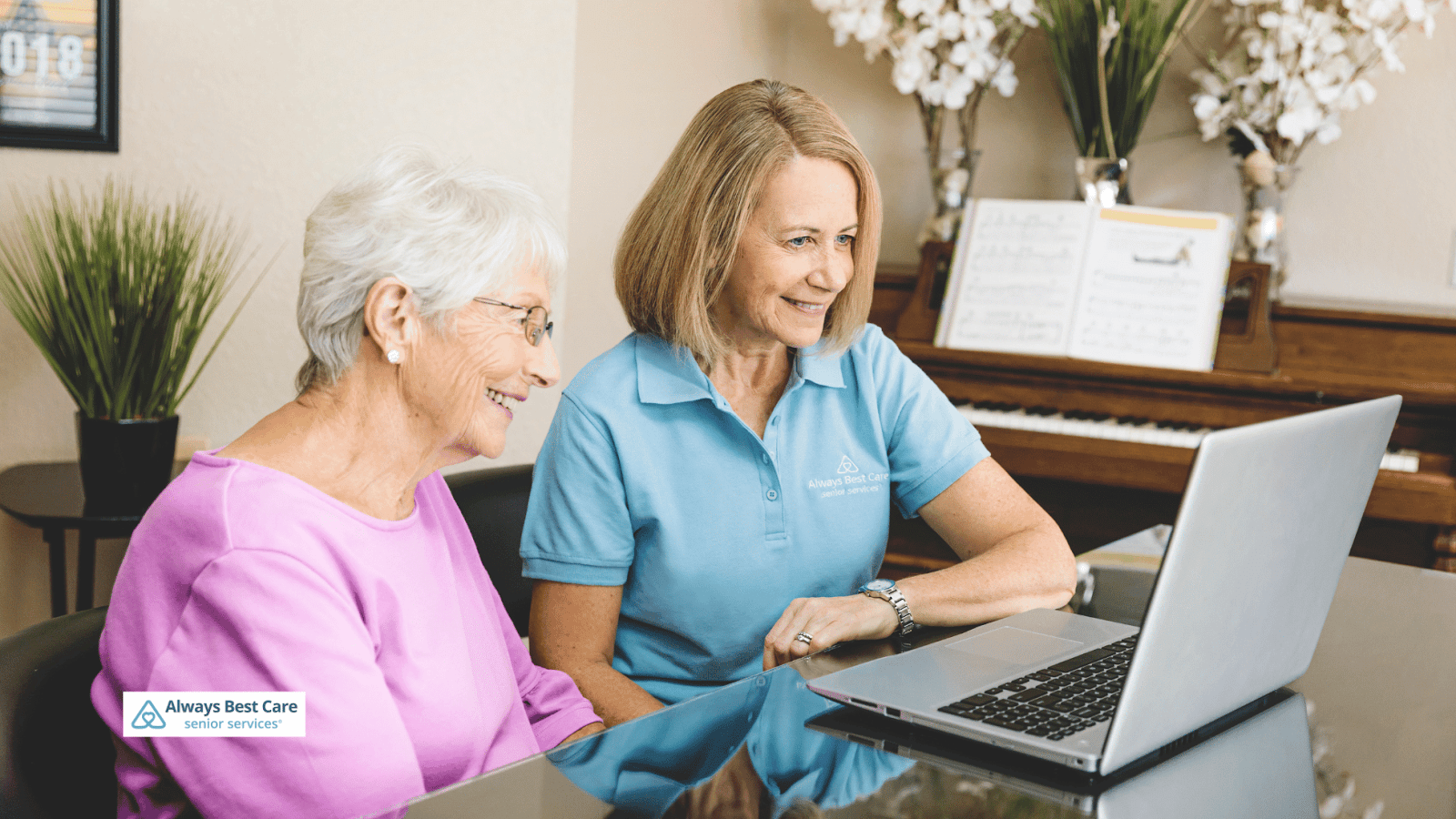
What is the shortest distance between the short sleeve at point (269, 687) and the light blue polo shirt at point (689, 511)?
0.52 meters

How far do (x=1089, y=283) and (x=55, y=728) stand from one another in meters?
2.42

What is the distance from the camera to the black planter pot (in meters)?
1.94

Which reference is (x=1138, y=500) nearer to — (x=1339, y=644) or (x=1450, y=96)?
(x=1450, y=96)

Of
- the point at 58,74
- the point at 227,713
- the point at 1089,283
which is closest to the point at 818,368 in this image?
the point at 227,713

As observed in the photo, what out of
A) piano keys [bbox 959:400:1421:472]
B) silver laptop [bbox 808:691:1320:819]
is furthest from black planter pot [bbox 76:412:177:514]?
piano keys [bbox 959:400:1421:472]

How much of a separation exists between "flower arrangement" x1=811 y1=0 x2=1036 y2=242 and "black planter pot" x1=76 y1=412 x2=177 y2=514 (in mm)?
1923

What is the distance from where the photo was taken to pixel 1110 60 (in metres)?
2.96

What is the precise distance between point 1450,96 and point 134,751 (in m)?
3.18

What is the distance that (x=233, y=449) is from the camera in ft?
3.24

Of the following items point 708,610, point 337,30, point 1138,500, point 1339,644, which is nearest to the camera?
point 1339,644

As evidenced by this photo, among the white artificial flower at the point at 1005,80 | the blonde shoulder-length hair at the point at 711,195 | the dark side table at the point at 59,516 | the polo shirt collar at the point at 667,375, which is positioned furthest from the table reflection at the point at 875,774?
the white artificial flower at the point at 1005,80

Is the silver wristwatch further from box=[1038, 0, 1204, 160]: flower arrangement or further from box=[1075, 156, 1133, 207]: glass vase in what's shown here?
box=[1038, 0, 1204, 160]: flower arrangement

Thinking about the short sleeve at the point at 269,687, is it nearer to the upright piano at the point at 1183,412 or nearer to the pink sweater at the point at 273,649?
the pink sweater at the point at 273,649

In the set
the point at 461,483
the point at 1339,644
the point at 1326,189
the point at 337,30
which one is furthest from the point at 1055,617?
the point at 1326,189
